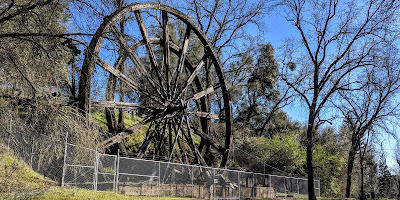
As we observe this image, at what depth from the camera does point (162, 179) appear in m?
15.1

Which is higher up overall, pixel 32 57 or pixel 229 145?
pixel 32 57

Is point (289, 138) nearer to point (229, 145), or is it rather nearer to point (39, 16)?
A: point (229, 145)

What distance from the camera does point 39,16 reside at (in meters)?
7.33

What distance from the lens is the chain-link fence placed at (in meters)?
11.1

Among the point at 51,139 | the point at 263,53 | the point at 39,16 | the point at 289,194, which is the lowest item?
the point at 289,194

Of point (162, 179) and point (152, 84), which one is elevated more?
point (152, 84)

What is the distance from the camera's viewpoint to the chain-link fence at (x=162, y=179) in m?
11.1

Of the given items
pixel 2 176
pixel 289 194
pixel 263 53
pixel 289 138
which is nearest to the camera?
pixel 2 176

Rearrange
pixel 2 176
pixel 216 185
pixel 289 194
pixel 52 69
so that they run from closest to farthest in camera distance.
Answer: pixel 52 69
pixel 2 176
pixel 216 185
pixel 289 194

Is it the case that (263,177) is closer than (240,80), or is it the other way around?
(263,177)

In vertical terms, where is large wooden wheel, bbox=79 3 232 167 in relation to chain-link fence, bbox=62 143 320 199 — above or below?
above

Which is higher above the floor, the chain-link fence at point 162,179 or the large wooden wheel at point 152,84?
the large wooden wheel at point 152,84

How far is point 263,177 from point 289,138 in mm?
8695

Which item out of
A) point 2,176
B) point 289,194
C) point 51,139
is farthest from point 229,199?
point 51,139
